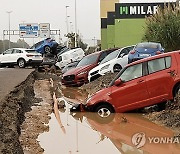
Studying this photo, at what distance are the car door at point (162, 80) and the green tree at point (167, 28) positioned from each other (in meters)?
13.9

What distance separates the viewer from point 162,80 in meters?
11.6

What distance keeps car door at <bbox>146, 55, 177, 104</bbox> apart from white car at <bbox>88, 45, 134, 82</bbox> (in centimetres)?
787

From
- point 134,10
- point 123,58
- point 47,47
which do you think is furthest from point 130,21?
point 123,58

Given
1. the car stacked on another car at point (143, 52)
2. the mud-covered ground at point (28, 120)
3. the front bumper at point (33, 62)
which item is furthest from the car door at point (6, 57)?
the mud-covered ground at point (28, 120)

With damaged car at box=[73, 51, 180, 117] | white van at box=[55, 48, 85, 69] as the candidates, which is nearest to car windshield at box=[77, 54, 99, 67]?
white van at box=[55, 48, 85, 69]

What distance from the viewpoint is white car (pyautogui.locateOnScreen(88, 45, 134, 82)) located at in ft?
65.2

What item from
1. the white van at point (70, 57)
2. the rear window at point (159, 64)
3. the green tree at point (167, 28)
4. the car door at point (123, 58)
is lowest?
the white van at point (70, 57)

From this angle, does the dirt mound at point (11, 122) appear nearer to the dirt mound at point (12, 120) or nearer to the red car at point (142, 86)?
the dirt mound at point (12, 120)

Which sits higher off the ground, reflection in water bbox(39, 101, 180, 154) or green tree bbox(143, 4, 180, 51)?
green tree bbox(143, 4, 180, 51)

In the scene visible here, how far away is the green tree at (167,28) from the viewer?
25.7m

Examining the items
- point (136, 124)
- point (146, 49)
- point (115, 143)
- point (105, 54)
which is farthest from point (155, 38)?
point (115, 143)

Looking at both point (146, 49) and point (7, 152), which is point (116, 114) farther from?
point (146, 49)

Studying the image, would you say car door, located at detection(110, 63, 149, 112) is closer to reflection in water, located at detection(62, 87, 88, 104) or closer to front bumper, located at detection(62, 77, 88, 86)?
reflection in water, located at detection(62, 87, 88, 104)

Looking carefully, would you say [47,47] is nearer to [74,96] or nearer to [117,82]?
[74,96]
